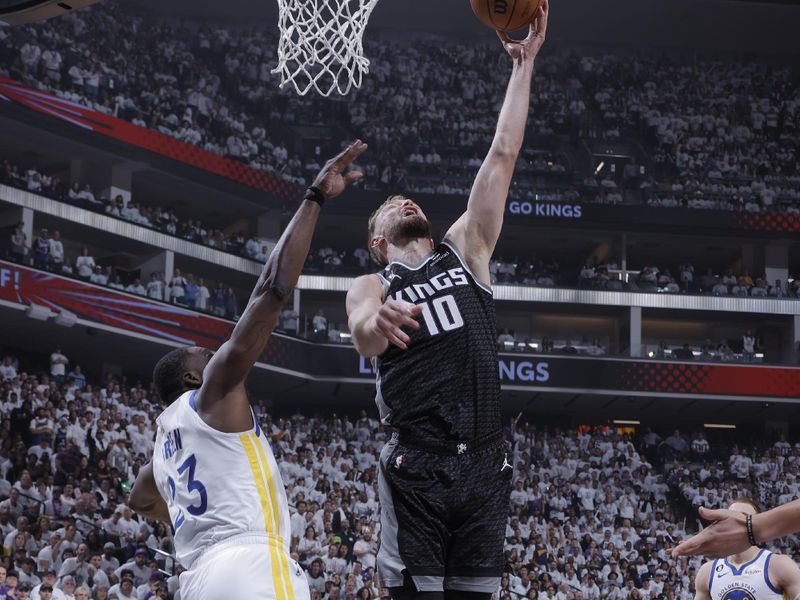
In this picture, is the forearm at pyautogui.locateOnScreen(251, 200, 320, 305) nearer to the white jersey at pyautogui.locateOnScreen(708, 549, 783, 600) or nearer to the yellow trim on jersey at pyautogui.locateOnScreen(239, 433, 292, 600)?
the yellow trim on jersey at pyautogui.locateOnScreen(239, 433, 292, 600)

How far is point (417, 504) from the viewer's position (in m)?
3.98

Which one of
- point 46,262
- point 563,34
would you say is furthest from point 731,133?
point 46,262

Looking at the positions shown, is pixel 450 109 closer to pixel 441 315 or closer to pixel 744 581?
pixel 744 581

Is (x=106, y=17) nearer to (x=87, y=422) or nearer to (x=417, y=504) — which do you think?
(x=87, y=422)

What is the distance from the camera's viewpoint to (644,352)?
30.1 meters

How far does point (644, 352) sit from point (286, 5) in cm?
2212

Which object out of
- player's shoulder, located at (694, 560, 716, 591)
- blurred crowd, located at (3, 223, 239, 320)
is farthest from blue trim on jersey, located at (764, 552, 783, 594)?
blurred crowd, located at (3, 223, 239, 320)

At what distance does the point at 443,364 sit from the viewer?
409 centimetres

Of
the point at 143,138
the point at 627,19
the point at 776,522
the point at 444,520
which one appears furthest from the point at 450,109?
the point at 776,522

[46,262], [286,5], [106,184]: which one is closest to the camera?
[286,5]

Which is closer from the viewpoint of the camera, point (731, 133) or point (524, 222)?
point (524, 222)

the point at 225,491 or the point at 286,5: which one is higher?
the point at 286,5

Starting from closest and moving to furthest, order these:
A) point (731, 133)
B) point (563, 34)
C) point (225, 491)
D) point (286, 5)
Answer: point (225, 491) → point (286, 5) → point (731, 133) → point (563, 34)

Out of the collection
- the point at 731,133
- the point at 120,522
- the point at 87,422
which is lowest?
the point at 120,522
